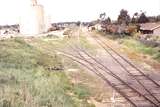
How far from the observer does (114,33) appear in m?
67.3

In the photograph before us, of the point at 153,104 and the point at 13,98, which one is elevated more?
the point at 13,98

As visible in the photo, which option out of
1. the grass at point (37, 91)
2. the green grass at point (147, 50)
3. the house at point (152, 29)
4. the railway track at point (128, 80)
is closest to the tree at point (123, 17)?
the house at point (152, 29)

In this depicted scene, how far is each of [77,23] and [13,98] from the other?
152 m

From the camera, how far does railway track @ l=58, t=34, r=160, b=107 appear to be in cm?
1770

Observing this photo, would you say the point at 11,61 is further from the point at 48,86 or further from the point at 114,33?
the point at 114,33

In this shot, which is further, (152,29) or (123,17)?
(123,17)

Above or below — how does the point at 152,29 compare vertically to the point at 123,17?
below

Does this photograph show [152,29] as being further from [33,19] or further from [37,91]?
[37,91]

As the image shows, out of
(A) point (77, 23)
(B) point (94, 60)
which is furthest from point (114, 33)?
(A) point (77, 23)

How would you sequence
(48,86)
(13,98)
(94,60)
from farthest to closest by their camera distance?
1. (94,60)
2. (48,86)
3. (13,98)

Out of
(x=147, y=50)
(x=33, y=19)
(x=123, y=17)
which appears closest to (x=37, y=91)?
(x=147, y=50)

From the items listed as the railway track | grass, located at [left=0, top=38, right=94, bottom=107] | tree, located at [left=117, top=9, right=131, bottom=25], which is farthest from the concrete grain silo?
grass, located at [left=0, top=38, right=94, bottom=107]

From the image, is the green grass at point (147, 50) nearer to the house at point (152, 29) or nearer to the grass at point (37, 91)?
the grass at point (37, 91)

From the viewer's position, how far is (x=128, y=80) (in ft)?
75.2
